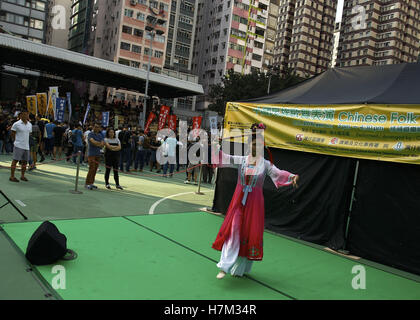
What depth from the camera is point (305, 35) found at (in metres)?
85.1

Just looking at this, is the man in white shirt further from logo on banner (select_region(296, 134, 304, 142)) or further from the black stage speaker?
logo on banner (select_region(296, 134, 304, 142))

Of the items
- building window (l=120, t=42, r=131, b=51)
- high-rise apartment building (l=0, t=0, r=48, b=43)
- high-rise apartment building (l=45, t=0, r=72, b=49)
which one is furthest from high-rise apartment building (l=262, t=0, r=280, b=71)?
high-rise apartment building (l=45, t=0, r=72, b=49)

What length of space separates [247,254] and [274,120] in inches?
153

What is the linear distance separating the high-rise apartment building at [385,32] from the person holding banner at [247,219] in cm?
8495

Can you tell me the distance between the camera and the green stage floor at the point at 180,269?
4.05 m

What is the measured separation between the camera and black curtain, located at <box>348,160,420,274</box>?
5.68 m

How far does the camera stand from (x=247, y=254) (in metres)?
4.52

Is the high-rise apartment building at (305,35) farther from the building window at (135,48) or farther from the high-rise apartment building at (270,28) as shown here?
the building window at (135,48)

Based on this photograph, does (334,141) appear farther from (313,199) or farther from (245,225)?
(245,225)

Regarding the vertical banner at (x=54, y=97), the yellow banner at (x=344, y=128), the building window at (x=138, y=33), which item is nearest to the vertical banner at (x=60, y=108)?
the vertical banner at (x=54, y=97)

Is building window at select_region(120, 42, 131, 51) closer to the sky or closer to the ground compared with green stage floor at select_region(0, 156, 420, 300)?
closer to the sky

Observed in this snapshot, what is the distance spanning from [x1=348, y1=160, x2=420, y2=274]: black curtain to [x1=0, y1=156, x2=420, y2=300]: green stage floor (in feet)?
0.98
